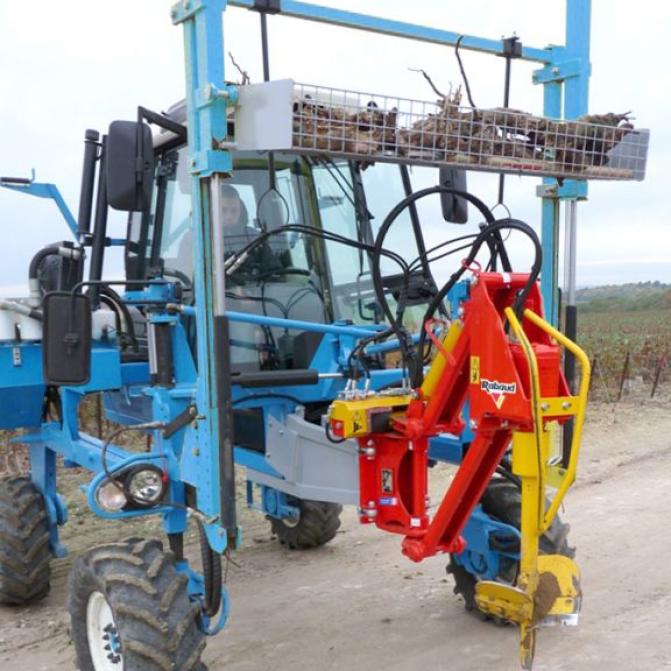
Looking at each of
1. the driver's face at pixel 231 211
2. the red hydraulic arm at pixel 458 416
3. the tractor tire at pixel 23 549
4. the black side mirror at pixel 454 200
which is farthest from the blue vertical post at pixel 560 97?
the tractor tire at pixel 23 549

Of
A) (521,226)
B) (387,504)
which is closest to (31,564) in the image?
(387,504)

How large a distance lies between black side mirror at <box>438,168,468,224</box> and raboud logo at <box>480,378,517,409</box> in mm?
1368

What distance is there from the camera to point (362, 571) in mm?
5754

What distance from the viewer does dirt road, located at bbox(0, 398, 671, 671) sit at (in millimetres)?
4414

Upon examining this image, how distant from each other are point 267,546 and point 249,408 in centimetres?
241

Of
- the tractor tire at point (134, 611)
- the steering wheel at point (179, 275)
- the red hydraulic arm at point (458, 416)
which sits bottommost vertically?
the tractor tire at point (134, 611)

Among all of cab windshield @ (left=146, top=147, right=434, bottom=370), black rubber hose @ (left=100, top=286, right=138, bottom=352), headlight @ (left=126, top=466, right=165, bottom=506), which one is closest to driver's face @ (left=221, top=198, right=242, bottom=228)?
cab windshield @ (left=146, top=147, right=434, bottom=370)

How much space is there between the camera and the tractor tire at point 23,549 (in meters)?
5.27

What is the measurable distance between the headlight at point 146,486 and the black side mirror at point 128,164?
3.72 feet

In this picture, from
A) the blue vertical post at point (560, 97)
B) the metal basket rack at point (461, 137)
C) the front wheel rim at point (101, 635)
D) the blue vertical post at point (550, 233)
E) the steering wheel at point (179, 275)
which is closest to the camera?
the metal basket rack at point (461, 137)

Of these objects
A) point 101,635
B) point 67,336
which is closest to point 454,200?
point 67,336

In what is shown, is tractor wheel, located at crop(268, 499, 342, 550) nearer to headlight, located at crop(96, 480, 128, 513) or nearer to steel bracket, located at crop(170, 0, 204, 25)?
headlight, located at crop(96, 480, 128, 513)

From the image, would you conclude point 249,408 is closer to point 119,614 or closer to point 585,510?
point 119,614

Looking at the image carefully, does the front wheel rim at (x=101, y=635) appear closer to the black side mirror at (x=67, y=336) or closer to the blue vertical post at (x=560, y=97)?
the black side mirror at (x=67, y=336)
